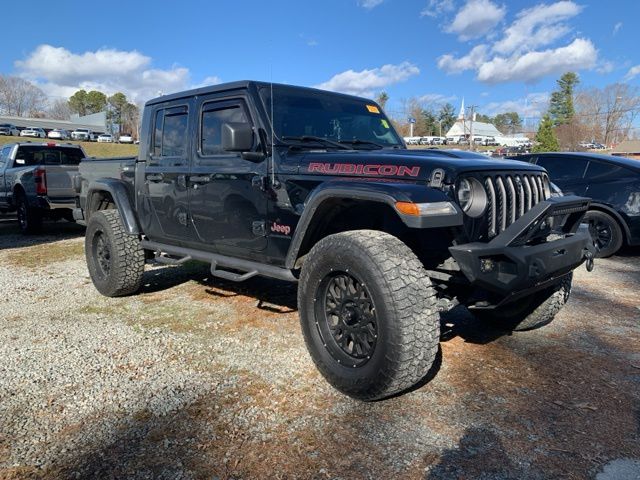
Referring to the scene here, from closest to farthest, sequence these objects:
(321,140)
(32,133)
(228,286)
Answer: (321,140) < (228,286) < (32,133)

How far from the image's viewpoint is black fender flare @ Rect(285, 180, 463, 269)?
2.70 metres

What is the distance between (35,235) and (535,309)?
9394 mm

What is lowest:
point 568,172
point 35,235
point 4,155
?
point 35,235

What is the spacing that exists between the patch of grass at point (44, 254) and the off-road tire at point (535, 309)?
20.0ft

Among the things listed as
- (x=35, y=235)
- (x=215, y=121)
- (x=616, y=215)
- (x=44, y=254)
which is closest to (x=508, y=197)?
(x=215, y=121)

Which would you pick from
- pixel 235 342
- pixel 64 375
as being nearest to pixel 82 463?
pixel 64 375

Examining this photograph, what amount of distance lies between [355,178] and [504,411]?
5.43 feet

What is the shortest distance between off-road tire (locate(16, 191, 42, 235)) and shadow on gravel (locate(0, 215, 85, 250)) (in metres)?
0.14

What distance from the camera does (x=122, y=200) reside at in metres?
5.20

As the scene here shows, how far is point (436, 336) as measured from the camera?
110 inches

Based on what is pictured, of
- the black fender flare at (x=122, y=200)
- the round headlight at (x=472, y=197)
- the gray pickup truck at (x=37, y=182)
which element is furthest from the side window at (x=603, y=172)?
the gray pickup truck at (x=37, y=182)

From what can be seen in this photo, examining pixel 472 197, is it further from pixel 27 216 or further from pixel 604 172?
pixel 27 216

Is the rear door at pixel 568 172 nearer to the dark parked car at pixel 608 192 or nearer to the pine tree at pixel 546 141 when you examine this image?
the dark parked car at pixel 608 192

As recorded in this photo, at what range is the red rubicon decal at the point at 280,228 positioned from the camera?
11.9 feet
